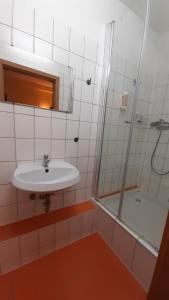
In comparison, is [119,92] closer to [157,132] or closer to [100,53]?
[100,53]

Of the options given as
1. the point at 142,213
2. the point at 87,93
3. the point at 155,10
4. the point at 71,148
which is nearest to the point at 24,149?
the point at 71,148

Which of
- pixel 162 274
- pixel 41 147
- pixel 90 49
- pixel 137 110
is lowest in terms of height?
pixel 162 274

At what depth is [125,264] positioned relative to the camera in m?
1.27

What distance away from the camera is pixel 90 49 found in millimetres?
1362

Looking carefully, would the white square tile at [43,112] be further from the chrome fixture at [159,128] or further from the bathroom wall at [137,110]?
the chrome fixture at [159,128]

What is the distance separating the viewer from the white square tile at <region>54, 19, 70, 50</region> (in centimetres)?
116

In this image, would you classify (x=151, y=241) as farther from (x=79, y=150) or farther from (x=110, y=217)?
(x=79, y=150)

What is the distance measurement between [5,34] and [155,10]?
4.88ft

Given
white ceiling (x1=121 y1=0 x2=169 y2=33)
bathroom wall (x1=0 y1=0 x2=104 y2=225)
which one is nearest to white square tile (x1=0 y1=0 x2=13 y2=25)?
bathroom wall (x1=0 y1=0 x2=104 y2=225)

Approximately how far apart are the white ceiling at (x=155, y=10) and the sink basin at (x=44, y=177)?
174 centimetres

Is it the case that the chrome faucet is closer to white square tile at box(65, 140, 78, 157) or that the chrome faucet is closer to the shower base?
white square tile at box(65, 140, 78, 157)

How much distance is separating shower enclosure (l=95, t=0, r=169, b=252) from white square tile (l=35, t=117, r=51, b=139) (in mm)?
600

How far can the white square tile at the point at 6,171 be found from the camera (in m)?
1.15

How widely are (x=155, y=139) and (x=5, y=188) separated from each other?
187 centimetres
